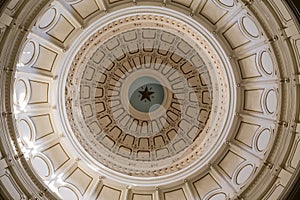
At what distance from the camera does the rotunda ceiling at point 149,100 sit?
13.7m

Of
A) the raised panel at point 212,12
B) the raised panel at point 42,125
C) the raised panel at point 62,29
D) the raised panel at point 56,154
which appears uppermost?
the raised panel at point 62,29

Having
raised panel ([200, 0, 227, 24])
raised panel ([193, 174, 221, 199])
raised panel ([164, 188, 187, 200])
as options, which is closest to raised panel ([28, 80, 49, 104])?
raised panel ([164, 188, 187, 200])

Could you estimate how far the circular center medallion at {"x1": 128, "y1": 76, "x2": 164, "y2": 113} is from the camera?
64.7ft

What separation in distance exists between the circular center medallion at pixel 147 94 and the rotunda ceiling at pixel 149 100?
45mm

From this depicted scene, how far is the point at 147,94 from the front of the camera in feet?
65.1

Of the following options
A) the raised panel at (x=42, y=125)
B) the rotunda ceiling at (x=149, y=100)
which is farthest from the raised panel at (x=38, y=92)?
the raised panel at (x=42, y=125)

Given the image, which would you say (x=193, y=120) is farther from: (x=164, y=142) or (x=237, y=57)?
(x=237, y=57)

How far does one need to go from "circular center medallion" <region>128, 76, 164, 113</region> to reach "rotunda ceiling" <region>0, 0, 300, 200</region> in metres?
0.05

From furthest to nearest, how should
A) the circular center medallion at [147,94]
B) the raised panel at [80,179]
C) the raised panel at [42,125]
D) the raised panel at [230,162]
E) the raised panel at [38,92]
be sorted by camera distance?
1. the circular center medallion at [147,94]
2. the raised panel at [80,179]
3. the raised panel at [230,162]
4. the raised panel at [42,125]
5. the raised panel at [38,92]

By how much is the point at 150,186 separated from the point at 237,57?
20.1 ft

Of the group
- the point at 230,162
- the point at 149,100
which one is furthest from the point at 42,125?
the point at 230,162

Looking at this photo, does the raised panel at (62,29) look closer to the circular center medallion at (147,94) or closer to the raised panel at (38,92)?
the raised panel at (38,92)

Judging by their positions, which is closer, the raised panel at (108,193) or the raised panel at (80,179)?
the raised panel at (80,179)

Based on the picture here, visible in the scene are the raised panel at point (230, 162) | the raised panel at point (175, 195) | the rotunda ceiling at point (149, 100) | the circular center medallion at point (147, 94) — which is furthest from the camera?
the circular center medallion at point (147, 94)
